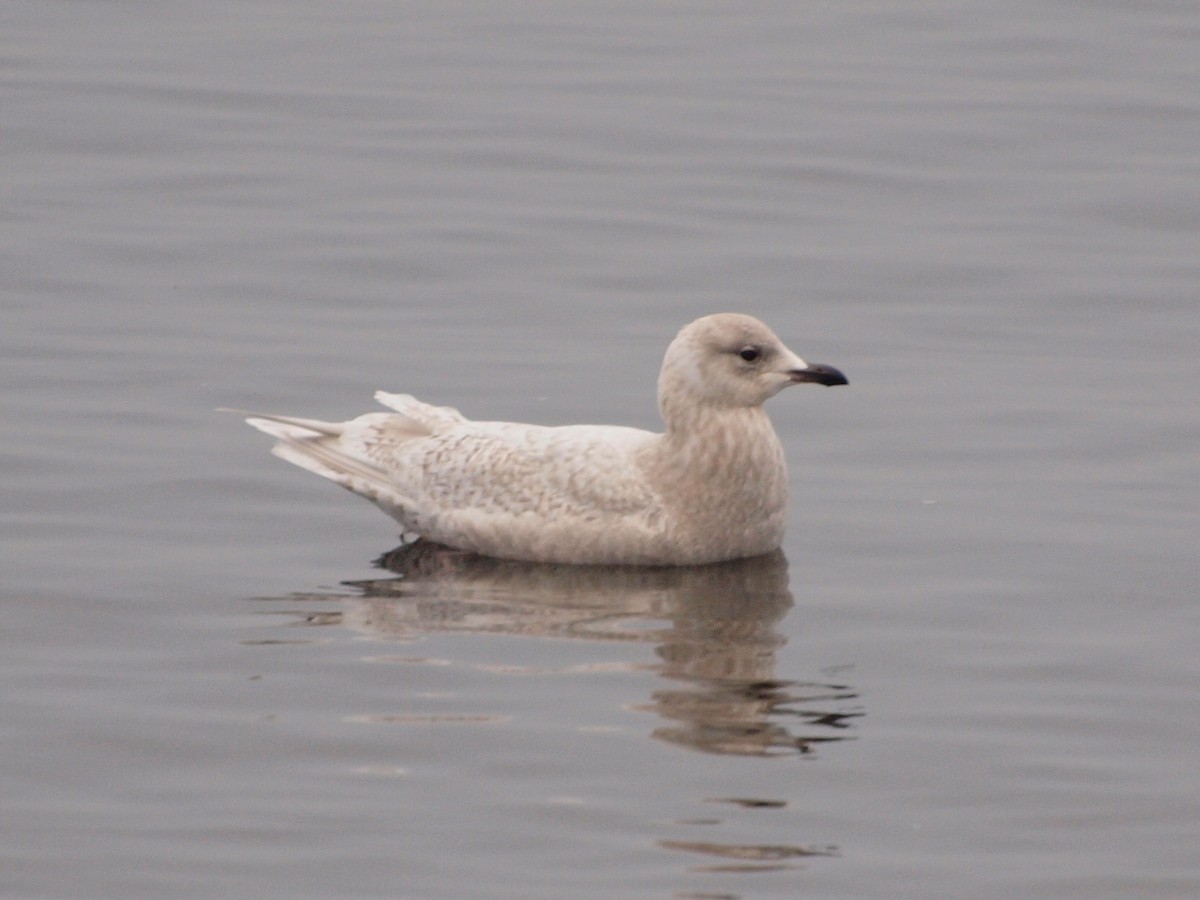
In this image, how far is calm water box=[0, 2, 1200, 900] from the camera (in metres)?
8.46

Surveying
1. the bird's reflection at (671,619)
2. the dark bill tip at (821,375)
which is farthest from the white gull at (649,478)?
the bird's reflection at (671,619)

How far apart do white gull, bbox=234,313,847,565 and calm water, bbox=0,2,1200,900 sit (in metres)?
0.21

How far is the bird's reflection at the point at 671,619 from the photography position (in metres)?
9.33

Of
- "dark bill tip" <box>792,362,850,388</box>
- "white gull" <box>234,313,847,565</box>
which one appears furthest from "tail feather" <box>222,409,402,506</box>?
"dark bill tip" <box>792,362,850,388</box>

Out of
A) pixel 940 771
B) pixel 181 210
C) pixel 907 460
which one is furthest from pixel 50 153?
pixel 940 771

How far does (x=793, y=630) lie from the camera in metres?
10.5

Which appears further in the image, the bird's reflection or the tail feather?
the tail feather

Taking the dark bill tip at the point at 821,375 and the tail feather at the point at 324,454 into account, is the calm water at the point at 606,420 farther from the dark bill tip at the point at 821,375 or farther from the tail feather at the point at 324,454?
the dark bill tip at the point at 821,375

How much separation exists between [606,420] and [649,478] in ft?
5.98

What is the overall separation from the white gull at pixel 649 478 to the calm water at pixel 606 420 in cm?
21

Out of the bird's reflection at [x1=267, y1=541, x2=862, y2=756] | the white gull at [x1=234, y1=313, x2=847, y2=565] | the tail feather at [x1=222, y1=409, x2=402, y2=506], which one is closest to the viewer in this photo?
the bird's reflection at [x1=267, y1=541, x2=862, y2=756]

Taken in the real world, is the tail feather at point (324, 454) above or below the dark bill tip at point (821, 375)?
below

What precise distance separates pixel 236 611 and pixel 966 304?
6585 mm

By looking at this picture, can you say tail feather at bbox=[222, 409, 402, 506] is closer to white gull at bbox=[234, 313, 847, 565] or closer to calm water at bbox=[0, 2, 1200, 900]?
white gull at bbox=[234, 313, 847, 565]
